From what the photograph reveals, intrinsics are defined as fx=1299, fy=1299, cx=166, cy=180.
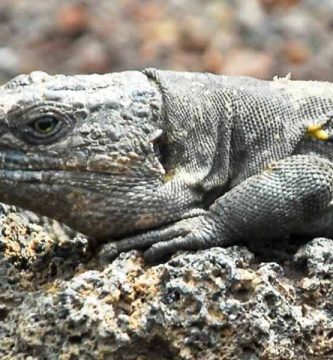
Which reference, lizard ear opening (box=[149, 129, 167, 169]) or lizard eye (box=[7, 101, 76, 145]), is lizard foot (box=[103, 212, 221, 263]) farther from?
lizard eye (box=[7, 101, 76, 145])

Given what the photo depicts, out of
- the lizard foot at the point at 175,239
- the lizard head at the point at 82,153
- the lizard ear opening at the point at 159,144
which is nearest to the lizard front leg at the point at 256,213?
the lizard foot at the point at 175,239

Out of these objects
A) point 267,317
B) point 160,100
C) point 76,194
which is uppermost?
point 160,100

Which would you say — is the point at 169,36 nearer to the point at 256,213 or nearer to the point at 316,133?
the point at 316,133

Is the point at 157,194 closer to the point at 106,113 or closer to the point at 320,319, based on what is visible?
the point at 106,113

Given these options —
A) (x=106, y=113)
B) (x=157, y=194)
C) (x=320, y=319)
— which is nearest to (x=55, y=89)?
(x=106, y=113)

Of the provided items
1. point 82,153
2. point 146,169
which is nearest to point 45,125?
point 82,153
